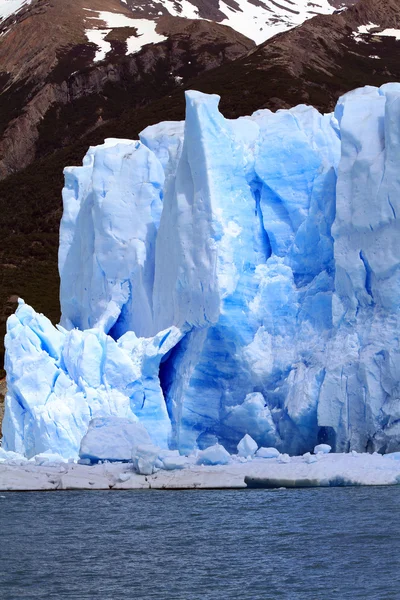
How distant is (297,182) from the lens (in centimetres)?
2405

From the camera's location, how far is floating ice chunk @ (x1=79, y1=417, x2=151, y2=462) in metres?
21.7

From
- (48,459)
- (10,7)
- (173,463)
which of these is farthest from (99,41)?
(173,463)

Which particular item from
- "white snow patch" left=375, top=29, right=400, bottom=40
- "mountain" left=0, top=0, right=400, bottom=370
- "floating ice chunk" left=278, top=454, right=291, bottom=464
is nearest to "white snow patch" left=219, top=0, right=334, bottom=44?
"mountain" left=0, top=0, right=400, bottom=370

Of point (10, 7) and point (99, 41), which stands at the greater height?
point (99, 41)

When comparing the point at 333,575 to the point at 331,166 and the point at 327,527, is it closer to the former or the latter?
the point at 327,527

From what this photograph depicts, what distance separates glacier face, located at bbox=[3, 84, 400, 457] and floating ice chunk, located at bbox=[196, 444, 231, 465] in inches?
67.4

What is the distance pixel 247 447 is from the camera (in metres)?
21.8

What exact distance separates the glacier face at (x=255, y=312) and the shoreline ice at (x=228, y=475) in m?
1.52

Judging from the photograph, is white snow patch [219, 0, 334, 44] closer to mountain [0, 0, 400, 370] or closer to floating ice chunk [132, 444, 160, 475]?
mountain [0, 0, 400, 370]

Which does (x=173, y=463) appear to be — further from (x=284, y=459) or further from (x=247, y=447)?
(x=284, y=459)

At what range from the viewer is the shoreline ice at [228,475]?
19.4 m

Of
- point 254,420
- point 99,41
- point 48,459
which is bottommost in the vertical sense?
point 99,41

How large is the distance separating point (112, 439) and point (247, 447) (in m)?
2.52

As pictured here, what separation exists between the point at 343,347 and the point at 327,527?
5714 millimetres
